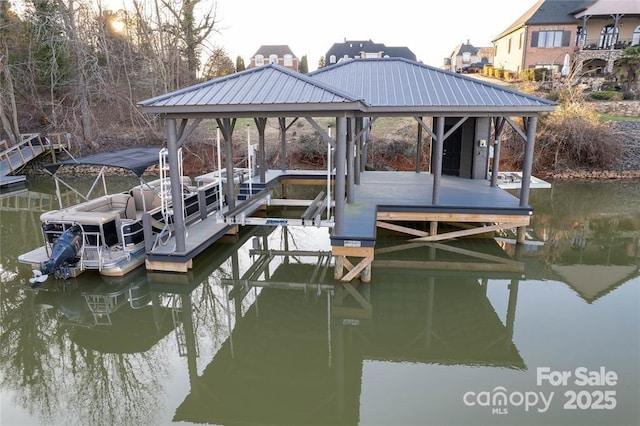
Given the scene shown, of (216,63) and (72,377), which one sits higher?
(216,63)

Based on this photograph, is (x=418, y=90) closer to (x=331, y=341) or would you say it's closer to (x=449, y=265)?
(x=449, y=265)

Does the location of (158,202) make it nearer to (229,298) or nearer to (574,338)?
(229,298)

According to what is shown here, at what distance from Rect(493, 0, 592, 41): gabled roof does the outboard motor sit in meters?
31.4

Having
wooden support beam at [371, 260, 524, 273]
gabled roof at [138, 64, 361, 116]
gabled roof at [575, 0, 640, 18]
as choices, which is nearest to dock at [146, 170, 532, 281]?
wooden support beam at [371, 260, 524, 273]

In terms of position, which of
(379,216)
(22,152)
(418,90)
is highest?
(418,90)

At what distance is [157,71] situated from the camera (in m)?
22.8

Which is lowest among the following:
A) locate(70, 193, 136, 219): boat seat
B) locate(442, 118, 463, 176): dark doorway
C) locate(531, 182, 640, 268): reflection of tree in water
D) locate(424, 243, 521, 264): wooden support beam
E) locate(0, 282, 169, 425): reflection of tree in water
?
locate(0, 282, 169, 425): reflection of tree in water

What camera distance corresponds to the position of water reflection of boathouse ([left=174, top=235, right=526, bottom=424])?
191 inches

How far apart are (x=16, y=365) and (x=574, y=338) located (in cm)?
760

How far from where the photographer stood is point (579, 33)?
29.2 m

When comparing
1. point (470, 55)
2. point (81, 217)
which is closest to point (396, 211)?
point (81, 217)

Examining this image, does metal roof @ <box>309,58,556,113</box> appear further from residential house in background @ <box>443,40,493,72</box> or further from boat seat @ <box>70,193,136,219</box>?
residential house in background @ <box>443,40,493,72</box>

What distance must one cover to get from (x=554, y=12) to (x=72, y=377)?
35040mm

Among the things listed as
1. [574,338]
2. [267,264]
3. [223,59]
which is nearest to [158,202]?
[267,264]
